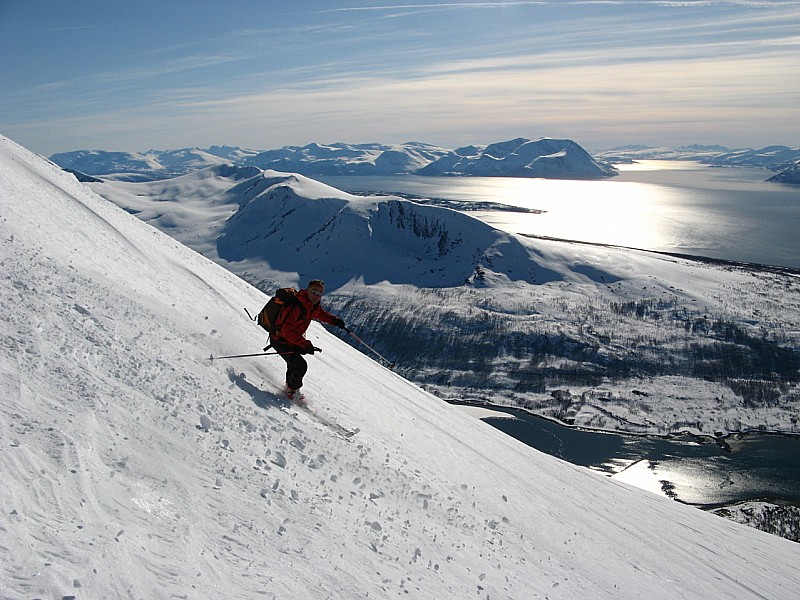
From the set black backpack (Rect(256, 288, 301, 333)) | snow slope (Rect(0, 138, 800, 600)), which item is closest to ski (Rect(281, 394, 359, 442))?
snow slope (Rect(0, 138, 800, 600))

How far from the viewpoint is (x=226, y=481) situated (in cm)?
751

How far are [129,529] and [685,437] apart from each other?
53695 mm

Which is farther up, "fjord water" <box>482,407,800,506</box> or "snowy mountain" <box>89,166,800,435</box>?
"snowy mountain" <box>89,166,800,435</box>

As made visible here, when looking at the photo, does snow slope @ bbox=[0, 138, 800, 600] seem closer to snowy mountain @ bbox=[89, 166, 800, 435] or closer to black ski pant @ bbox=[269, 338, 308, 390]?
black ski pant @ bbox=[269, 338, 308, 390]

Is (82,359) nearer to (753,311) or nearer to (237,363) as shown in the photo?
(237,363)

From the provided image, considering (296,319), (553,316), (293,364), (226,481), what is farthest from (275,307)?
(553,316)

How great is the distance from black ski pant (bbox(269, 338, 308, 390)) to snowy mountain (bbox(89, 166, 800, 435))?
152ft

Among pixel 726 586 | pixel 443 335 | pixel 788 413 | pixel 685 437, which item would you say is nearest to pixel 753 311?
pixel 788 413

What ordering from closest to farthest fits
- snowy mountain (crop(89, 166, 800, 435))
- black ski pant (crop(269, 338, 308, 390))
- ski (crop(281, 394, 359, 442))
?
ski (crop(281, 394, 359, 442)), black ski pant (crop(269, 338, 308, 390)), snowy mountain (crop(89, 166, 800, 435))

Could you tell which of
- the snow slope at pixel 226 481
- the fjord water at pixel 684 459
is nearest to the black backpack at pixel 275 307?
the snow slope at pixel 226 481

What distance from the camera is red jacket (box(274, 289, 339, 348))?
36.4 ft

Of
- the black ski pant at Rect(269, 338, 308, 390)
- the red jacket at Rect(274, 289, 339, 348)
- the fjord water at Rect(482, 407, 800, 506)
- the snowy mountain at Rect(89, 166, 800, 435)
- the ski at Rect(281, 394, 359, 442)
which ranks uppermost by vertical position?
the red jacket at Rect(274, 289, 339, 348)

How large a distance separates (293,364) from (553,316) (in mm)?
67543

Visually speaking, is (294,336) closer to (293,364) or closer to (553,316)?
(293,364)
